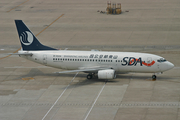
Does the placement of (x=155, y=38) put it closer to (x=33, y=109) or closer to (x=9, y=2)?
(x=33, y=109)

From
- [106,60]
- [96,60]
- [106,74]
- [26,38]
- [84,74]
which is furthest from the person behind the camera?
[84,74]

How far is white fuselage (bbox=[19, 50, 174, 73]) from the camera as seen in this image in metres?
49.7

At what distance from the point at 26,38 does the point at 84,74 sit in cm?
1087

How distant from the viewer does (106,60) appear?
5053cm

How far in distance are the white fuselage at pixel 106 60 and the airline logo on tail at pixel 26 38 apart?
2.07 meters

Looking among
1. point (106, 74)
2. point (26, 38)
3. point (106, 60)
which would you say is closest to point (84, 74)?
point (106, 60)

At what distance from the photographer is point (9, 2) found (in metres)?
116

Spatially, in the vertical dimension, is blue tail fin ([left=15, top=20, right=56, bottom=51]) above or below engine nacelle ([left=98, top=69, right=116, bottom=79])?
above

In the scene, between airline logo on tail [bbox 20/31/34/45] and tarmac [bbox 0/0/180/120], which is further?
airline logo on tail [bbox 20/31/34/45]

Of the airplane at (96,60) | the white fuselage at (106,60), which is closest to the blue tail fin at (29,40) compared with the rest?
the airplane at (96,60)

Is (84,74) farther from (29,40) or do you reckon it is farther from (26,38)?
(26,38)

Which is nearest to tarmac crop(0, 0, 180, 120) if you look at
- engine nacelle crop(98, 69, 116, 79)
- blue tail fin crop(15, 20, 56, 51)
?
engine nacelle crop(98, 69, 116, 79)

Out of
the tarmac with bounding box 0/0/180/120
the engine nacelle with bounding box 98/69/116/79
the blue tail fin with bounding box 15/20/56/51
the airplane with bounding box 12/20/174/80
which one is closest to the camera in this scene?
the tarmac with bounding box 0/0/180/120

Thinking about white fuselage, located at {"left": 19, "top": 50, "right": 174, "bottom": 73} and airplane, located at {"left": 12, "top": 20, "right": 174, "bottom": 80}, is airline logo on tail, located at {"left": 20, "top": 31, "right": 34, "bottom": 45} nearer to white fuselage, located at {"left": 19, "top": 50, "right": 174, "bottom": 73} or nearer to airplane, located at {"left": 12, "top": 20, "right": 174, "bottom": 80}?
airplane, located at {"left": 12, "top": 20, "right": 174, "bottom": 80}
